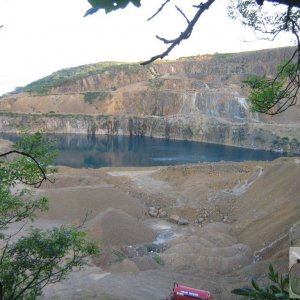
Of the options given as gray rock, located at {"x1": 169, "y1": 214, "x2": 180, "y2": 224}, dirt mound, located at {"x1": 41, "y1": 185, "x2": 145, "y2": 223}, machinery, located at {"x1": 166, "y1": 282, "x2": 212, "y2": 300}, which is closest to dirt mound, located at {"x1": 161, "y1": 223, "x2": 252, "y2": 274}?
gray rock, located at {"x1": 169, "y1": 214, "x2": 180, "y2": 224}

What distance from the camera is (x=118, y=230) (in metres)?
23.4

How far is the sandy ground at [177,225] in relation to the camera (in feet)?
57.8

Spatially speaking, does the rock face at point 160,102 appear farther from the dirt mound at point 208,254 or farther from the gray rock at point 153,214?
the dirt mound at point 208,254

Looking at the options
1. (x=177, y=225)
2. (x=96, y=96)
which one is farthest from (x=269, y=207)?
(x=96, y=96)

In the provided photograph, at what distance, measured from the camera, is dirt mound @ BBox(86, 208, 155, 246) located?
74.6 feet

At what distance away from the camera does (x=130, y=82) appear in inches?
3629

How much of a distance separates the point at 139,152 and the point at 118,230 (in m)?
37.3

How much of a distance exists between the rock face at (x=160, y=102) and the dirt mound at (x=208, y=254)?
46787 millimetres

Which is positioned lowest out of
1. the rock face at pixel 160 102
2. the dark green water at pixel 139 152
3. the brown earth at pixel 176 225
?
the dark green water at pixel 139 152

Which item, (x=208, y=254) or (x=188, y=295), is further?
(x=208, y=254)

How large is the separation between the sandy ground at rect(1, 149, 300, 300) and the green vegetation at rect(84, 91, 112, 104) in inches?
1936

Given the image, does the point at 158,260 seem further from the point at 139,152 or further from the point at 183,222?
the point at 139,152

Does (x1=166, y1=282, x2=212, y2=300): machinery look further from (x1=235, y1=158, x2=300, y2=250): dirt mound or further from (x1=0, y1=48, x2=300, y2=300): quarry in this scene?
(x1=235, y1=158, x2=300, y2=250): dirt mound

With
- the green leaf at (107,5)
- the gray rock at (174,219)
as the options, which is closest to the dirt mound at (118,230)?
the gray rock at (174,219)
